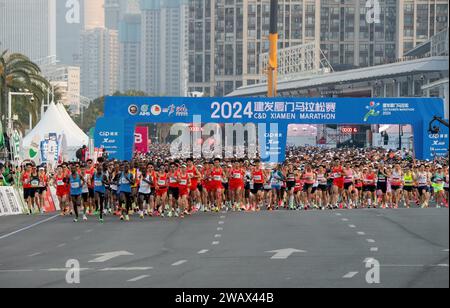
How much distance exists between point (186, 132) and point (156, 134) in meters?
103

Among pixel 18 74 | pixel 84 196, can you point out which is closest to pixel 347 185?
pixel 84 196

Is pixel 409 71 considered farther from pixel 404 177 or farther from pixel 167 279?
pixel 167 279

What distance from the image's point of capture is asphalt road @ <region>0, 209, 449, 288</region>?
Answer: 1553cm

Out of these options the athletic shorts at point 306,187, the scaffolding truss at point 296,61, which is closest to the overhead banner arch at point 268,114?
the athletic shorts at point 306,187

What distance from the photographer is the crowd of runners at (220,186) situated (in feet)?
109

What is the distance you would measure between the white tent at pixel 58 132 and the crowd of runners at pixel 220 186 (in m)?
12.8

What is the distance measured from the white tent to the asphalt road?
18.9m

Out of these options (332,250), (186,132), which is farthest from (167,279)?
(186,132)

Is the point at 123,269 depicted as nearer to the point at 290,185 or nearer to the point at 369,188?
the point at 290,185

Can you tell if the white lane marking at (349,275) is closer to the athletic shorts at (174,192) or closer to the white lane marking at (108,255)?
the white lane marking at (108,255)

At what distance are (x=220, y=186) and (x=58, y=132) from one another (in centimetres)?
2011

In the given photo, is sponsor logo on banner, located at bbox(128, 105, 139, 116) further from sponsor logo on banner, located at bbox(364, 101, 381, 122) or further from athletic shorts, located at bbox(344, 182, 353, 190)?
athletic shorts, located at bbox(344, 182, 353, 190)

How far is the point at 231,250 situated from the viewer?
71.9ft

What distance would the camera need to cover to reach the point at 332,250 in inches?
837
